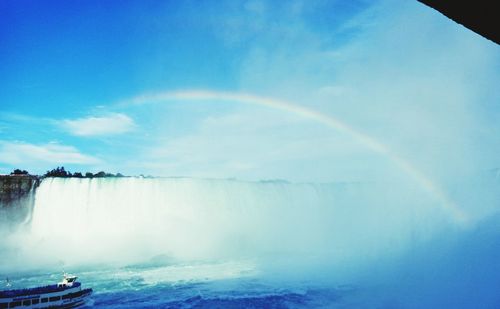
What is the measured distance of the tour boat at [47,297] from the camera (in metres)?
16.4

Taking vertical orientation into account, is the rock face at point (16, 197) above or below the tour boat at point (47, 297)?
above

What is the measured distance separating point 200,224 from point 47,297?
22.3 m

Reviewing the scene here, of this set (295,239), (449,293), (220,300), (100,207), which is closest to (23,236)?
(100,207)

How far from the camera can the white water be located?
31.2 meters

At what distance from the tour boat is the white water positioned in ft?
Result: 43.5

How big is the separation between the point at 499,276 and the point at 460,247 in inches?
379

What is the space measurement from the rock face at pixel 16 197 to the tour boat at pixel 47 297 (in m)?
16.2

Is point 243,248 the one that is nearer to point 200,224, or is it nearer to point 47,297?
point 200,224

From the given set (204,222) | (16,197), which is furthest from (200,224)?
(16,197)

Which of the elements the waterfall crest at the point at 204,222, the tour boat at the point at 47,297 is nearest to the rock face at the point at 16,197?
the waterfall crest at the point at 204,222

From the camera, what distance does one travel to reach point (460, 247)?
97.7ft

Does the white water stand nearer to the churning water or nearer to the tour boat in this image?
the churning water

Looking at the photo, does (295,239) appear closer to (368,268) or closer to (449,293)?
(368,268)

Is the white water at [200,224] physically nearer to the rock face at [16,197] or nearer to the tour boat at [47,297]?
the rock face at [16,197]
